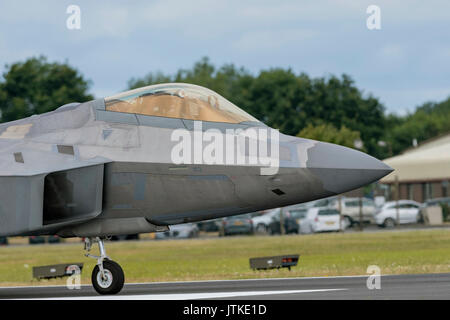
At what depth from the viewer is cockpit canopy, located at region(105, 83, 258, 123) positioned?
14305mm

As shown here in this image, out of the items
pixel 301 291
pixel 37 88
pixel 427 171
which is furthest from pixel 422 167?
pixel 301 291

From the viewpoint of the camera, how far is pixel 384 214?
2151 inches

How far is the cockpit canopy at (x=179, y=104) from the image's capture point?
14305mm

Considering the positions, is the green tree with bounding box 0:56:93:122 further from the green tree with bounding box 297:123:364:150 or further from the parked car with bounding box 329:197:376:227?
the parked car with bounding box 329:197:376:227

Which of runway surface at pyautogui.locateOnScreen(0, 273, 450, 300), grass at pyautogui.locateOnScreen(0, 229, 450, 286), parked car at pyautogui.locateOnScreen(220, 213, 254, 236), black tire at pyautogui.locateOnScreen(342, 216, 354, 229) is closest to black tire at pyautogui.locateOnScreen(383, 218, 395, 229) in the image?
black tire at pyautogui.locateOnScreen(342, 216, 354, 229)

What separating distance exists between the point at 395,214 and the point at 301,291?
41438mm

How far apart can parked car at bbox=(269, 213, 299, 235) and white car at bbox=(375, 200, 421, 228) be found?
20.9 ft

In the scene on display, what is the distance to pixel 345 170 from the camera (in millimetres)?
13414

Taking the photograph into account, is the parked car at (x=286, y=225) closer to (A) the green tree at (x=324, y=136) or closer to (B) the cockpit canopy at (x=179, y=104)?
(A) the green tree at (x=324, y=136)

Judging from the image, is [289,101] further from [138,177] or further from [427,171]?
[138,177]
